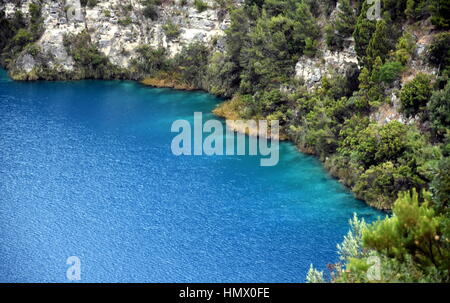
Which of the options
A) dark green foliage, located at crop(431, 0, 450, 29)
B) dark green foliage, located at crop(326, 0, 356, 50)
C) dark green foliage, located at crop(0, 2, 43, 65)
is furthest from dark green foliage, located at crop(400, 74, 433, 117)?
dark green foliage, located at crop(0, 2, 43, 65)

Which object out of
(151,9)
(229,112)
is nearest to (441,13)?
(229,112)

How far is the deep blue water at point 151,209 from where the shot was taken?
40.8 m

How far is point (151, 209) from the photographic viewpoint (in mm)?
48125

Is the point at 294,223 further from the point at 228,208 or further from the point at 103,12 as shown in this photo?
the point at 103,12

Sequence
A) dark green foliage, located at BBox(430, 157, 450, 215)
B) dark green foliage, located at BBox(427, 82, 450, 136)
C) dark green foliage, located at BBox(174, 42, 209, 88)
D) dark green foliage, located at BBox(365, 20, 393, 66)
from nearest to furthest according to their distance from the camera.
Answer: dark green foliage, located at BBox(430, 157, 450, 215)
dark green foliage, located at BBox(427, 82, 450, 136)
dark green foliage, located at BBox(365, 20, 393, 66)
dark green foliage, located at BBox(174, 42, 209, 88)

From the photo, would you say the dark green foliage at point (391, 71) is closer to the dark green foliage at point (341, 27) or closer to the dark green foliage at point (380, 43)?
the dark green foliage at point (380, 43)

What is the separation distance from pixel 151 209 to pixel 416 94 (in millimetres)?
23836

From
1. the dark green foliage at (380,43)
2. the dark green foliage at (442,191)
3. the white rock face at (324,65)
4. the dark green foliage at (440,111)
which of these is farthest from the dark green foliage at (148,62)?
the dark green foliage at (442,191)

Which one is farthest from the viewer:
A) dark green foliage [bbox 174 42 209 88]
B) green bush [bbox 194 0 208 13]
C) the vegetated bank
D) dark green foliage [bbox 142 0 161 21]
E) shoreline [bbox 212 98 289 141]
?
dark green foliage [bbox 142 0 161 21]

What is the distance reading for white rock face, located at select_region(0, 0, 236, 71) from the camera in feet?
277

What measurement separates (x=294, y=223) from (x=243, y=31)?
3245cm

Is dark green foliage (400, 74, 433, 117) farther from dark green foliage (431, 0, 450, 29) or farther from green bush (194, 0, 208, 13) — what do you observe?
green bush (194, 0, 208, 13)

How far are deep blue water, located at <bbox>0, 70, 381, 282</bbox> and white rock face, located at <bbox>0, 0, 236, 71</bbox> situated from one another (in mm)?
20026

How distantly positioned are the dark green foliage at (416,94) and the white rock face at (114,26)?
41.1 m
